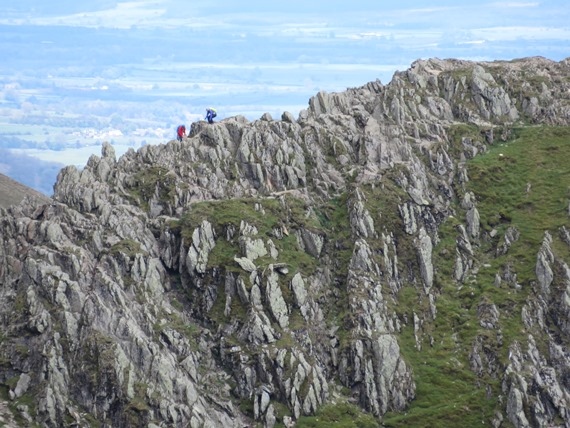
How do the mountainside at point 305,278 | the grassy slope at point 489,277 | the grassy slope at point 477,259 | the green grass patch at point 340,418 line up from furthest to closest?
the grassy slope at point 489,277, the grassy slope at point 477,259, the mountainside at point 305,278, the green grass patch at point 340,418

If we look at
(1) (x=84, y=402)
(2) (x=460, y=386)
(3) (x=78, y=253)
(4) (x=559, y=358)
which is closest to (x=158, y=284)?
(3) (x=78, y=253)

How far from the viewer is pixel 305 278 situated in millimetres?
135375

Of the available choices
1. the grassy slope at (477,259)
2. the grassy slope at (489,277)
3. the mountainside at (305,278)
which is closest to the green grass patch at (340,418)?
the grassy slope at (477,259)

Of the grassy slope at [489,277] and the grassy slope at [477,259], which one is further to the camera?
the grassy slope at [489,277]

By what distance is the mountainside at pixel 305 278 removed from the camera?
12312 centimetres

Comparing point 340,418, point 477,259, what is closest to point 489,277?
point 477,259

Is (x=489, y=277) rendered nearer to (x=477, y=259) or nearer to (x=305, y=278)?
(x=477, y=259)

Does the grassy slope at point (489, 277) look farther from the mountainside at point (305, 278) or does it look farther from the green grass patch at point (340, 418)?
the green grass patch at point (340, 418)

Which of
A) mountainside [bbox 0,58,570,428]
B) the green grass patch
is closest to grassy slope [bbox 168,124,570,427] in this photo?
the green grass patch

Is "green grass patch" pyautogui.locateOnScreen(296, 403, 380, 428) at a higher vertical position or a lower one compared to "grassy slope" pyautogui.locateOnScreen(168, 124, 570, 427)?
lower

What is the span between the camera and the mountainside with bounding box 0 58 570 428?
404 ft

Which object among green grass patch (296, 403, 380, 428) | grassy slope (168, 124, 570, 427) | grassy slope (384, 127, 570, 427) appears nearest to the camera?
green grass patch (296, 403, 380, 428)

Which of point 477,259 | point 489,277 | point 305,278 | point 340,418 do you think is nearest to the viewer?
point 340,418

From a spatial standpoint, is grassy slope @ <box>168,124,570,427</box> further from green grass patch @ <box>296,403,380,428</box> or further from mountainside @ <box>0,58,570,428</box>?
mountainside @ <box>0,58,570,428</box>
